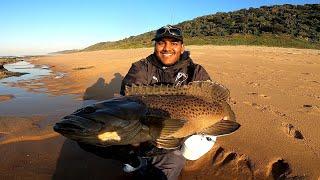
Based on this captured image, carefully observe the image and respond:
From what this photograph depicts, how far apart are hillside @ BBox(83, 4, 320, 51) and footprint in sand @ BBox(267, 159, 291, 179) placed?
25.9m

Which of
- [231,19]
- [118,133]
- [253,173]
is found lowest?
[253,173]

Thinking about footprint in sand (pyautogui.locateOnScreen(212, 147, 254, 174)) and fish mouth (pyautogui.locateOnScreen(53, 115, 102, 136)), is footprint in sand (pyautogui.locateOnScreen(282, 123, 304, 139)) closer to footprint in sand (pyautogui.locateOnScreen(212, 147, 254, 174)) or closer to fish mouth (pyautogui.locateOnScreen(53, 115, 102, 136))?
footprint in sand (pyautogui.locateOnScreen(212, 147, 254, 174))

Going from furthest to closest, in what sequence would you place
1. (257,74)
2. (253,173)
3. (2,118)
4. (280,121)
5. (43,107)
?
(257,74), (43,107), (2,118), (280,121), (253,173)

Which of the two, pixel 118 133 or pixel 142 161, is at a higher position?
pixel 118 133

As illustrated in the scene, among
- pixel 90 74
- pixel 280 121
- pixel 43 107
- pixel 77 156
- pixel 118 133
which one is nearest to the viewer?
pixel 118 133

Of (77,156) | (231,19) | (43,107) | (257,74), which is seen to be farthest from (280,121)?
(231,19)

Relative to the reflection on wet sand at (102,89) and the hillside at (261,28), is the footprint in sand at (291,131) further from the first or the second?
the hillside at (261,28)

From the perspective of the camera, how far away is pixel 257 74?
1113cm

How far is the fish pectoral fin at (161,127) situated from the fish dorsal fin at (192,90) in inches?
19.2

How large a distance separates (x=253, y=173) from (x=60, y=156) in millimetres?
2433

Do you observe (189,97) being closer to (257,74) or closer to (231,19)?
(257,74)

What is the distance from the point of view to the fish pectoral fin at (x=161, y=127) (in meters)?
3.26

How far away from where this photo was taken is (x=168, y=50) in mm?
4711

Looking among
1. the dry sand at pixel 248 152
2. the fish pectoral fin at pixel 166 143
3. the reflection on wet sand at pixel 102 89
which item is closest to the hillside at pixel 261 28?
the reflection on wet sand at pixel 102 89
